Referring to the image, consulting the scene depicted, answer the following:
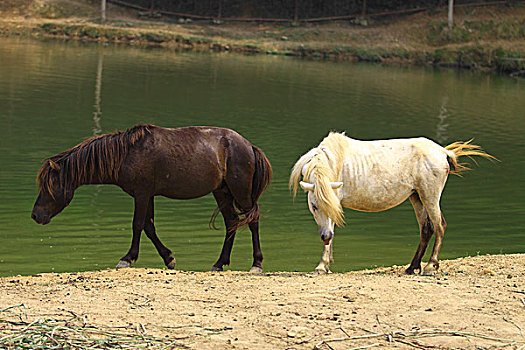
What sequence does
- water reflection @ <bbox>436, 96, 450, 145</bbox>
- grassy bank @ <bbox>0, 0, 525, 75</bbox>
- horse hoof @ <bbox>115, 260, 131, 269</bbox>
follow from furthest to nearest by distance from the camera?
grassy bank @ <bbox>0, 0, 525, 75</bbox> → water reflection @ <bbox>436, 96, 450, 145</bbox> → horse hoof @ <bbox>115, 260, 131, 269</bbox>

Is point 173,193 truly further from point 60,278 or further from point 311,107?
point 311,107

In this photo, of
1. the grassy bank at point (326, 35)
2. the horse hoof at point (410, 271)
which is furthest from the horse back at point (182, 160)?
the grassy bank at point (326, 35)

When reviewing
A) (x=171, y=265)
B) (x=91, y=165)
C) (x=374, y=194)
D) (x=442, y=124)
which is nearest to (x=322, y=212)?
(x=374, y=194)

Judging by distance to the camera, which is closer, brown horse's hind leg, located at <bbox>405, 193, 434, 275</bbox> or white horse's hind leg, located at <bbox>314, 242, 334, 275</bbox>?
white horse's hind leg, located at <bbox>314, 242, 334, 275</bbox>

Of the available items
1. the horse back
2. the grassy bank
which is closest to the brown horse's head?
the horse back

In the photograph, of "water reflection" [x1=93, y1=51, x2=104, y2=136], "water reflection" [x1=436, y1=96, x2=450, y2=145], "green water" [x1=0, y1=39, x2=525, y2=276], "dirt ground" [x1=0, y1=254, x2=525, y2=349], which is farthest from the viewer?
"water reflection" [x1=436, y1=96, x2=450, y2=145]

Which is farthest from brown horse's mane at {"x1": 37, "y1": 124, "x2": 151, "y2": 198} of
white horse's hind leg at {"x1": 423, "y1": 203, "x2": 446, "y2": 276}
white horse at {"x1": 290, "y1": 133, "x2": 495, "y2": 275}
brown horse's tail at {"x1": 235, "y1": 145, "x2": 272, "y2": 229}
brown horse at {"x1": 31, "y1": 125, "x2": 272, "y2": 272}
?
white horse's hind leg at {"x1": 423, "y1": 203, "x2": 446, "y2": 276}

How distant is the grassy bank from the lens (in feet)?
121

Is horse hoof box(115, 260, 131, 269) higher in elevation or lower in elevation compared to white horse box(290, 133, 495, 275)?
lower

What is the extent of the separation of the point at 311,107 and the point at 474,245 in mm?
12237

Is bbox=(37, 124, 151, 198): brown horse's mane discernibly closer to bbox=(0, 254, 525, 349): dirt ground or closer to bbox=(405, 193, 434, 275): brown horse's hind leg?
bbox=(0, 254, 525, 349): dirt ground

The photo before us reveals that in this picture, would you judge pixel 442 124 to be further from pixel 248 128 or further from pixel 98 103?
pixel 98 103

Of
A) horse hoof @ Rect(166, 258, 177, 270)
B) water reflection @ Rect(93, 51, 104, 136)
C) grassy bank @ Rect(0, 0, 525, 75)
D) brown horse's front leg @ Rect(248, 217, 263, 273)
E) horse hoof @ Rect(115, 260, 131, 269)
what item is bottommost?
horse hoof @ Rect(166, 258, 177, 270)

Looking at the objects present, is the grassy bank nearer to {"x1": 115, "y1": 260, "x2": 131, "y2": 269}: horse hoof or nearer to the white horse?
the white horse
